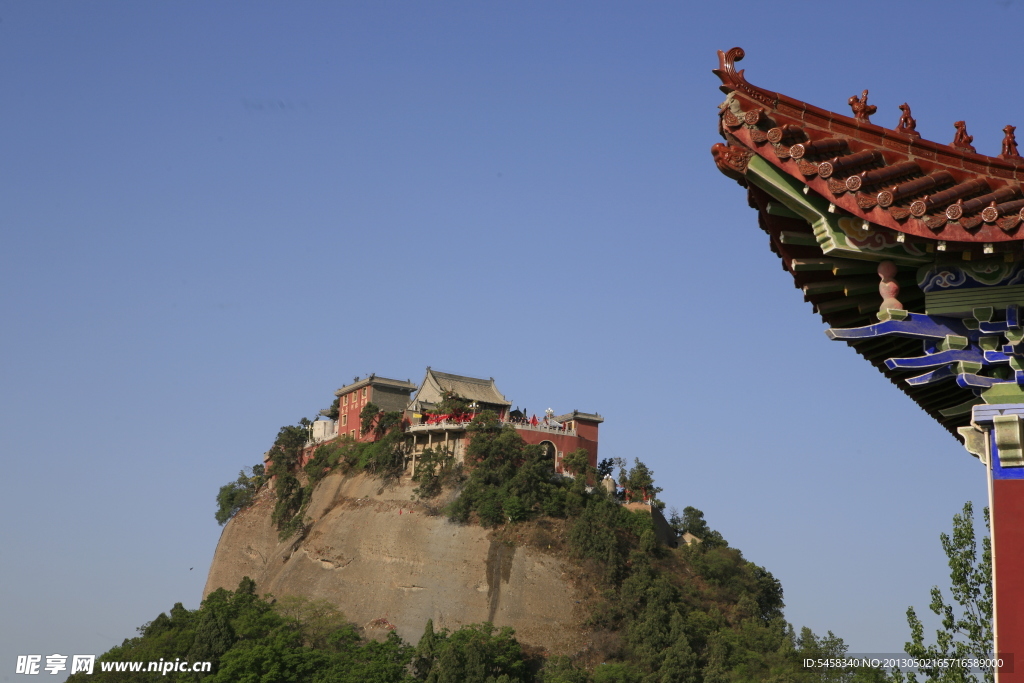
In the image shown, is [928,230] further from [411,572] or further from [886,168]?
[411,572]

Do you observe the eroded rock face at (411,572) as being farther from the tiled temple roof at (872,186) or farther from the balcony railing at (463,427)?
the tiled temple roof at (872,186)

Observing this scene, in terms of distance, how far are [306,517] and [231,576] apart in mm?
7557

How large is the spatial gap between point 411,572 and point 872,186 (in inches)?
1911

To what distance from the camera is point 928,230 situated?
282 inches

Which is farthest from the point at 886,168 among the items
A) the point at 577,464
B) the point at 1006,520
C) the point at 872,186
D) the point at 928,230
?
the point at 577,464

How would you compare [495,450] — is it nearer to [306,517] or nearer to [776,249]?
[306,517]

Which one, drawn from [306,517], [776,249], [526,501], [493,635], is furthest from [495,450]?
[776,249]

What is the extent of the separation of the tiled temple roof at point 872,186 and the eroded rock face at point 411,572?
43123mm

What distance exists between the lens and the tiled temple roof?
23.5ft

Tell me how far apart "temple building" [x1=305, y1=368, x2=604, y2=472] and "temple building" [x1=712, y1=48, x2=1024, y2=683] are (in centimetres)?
4975

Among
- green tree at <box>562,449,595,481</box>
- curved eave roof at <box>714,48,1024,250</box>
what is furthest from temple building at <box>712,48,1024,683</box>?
green tree at <box>562,449,595,481</box>

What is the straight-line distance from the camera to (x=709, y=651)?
4759 cm

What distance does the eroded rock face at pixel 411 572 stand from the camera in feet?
166

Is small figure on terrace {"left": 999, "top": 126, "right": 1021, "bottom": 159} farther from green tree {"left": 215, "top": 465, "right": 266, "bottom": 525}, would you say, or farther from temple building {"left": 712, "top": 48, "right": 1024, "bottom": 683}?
green tree {"left": 215, "top": 465, "right": 266, "bottom": 525}
